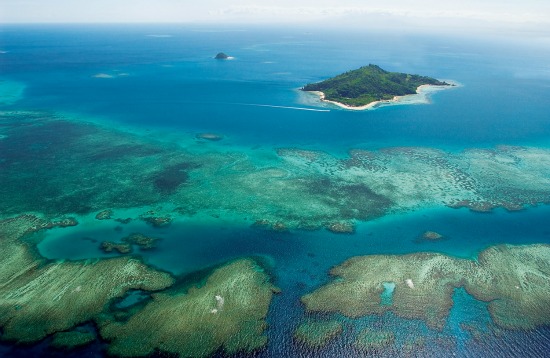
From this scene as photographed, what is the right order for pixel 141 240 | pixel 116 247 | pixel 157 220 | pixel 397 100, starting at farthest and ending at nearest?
1. pixel 397 100
2. pixel 157 220
3. pixel 141 240
4. pixel 116 247

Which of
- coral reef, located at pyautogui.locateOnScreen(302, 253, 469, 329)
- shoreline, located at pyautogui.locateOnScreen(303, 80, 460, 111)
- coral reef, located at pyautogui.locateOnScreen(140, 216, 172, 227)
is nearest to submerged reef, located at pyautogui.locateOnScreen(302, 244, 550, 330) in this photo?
coral reef, located at pyautogui.locateOnScreen(302, 253, 469, 329)

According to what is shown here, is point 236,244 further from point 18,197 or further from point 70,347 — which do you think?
point 18,197

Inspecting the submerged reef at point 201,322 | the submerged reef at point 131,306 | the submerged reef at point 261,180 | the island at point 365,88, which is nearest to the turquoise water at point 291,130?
the submerged reef at point 131,306

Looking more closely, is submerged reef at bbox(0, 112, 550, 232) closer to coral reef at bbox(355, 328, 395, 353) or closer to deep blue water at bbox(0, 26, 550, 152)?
deep blue water at bbox(0, 26, 550, 152)

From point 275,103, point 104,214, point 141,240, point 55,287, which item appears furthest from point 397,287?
point 275,103

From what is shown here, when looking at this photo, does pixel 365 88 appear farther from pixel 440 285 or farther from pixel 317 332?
pixel 317 332
